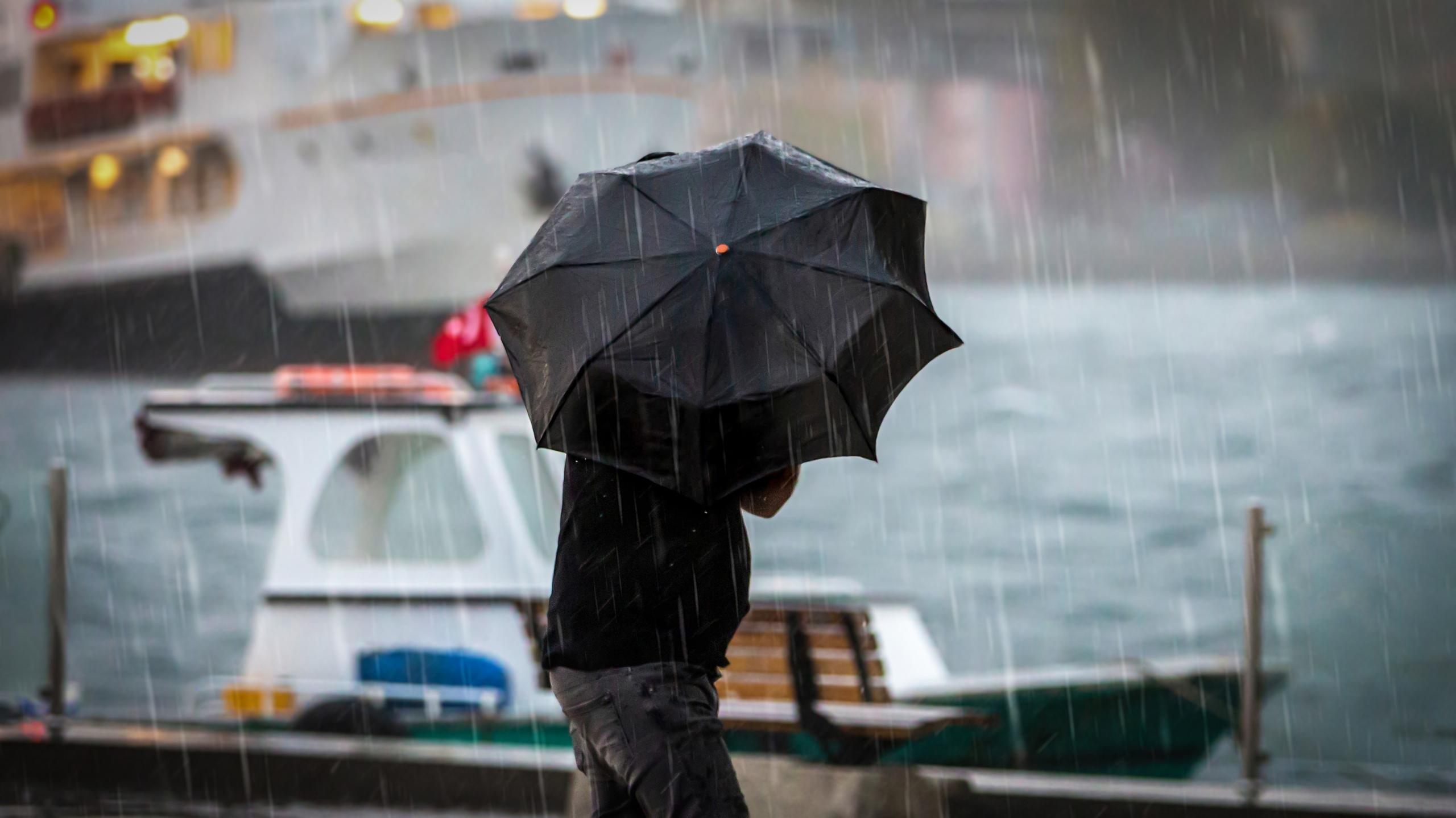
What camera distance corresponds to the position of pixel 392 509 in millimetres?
7480

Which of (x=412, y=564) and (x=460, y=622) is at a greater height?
(x=412, y=564)

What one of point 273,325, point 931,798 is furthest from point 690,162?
point 273,325

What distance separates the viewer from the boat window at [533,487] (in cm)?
728

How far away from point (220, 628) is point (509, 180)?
16.5 m

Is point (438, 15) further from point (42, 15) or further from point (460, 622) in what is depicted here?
point (460, 622)

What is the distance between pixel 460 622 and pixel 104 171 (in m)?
47.9

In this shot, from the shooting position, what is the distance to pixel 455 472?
7543mm

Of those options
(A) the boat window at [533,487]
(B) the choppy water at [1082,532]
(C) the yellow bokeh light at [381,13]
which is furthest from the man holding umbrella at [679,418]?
(C) the yellow bokeh light at [381,13]

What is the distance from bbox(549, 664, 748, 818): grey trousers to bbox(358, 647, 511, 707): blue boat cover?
4538mm

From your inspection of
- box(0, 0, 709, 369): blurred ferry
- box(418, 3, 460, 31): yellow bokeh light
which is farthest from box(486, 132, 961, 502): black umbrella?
box(418, 3, 460, 31): yellow bokeh light

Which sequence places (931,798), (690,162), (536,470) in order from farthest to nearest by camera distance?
(536,470) < (931,798) < (690,162)

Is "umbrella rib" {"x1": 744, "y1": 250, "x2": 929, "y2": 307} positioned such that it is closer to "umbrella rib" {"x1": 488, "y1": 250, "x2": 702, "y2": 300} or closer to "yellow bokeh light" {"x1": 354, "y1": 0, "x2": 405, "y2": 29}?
"umbrella rib" {"x1": 488, "y1": 250, "x2": 702, "y2": 300}

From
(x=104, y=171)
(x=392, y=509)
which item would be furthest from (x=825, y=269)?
(x=104, y=171)

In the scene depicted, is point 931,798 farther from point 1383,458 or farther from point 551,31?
point 1383,458
